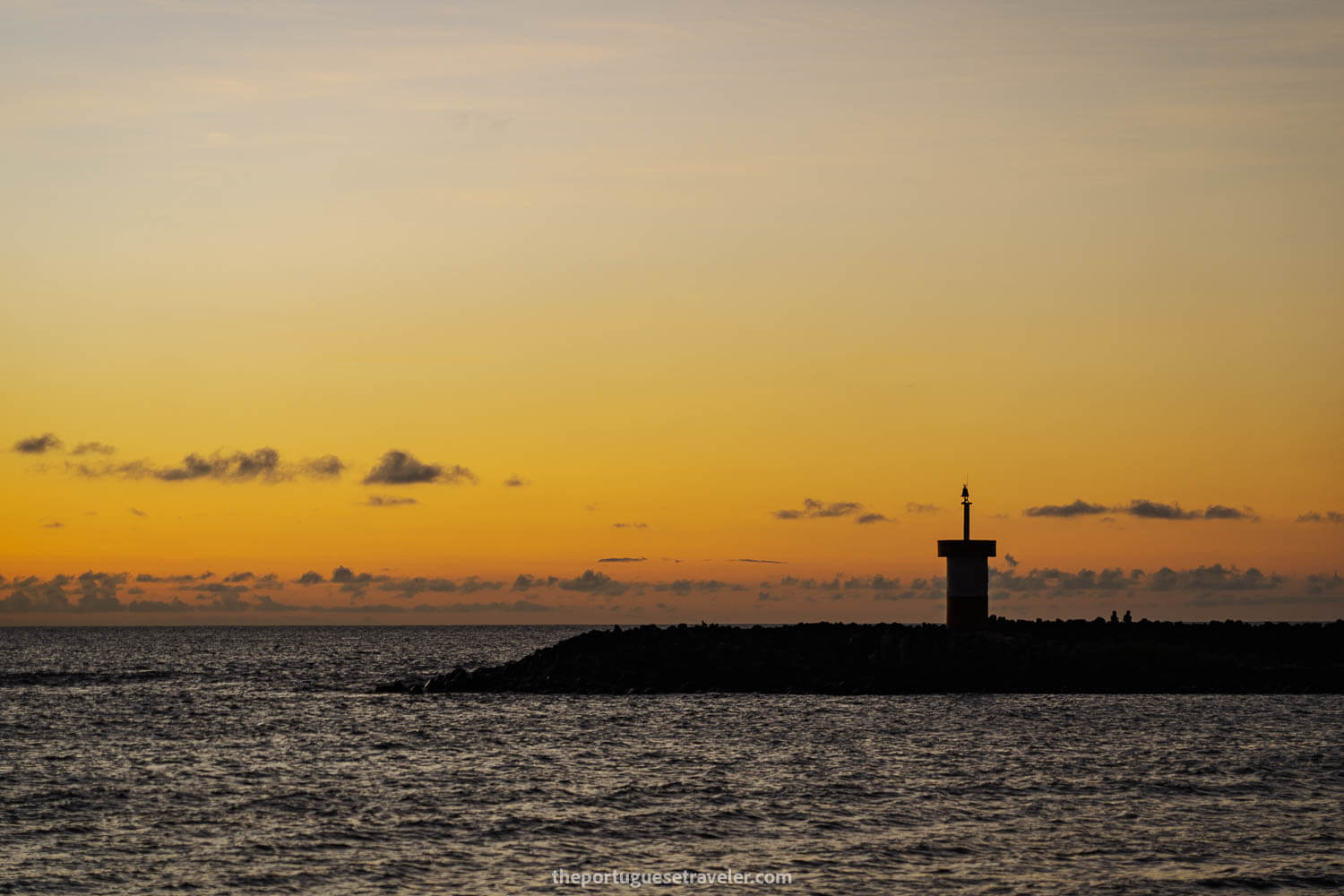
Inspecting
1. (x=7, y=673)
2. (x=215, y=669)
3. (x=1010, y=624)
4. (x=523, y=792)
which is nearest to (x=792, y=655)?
(x=1010, y=624)

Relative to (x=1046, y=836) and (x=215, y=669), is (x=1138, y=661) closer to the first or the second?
(x=1046, y=836)

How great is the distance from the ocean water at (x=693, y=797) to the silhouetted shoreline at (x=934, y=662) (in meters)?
3.04

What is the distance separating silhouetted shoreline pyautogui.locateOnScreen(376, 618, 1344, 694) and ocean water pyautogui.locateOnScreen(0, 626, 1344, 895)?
304 centimetres

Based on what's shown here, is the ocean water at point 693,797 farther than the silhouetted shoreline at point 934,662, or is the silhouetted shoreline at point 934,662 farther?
the silhouetted shoreline at point 934,662

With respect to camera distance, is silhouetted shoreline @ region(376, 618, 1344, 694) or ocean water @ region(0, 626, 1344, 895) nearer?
ocean water @ region(0, 626, 1344, 895)

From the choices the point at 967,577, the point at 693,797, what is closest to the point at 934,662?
the point at 967,577

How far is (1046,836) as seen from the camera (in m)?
28.6

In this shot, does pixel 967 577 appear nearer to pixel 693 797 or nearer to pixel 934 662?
pixel 934 662

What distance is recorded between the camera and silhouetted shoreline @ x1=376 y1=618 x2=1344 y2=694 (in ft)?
204

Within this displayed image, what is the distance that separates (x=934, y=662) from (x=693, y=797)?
102 ft

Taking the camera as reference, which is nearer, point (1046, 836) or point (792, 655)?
point (1046, 836)

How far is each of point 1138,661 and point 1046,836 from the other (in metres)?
38.4

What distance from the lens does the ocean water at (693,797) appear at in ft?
84.0

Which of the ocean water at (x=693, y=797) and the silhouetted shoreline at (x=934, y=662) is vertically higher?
the silhouetted shoreline at (x=934, y=662)
